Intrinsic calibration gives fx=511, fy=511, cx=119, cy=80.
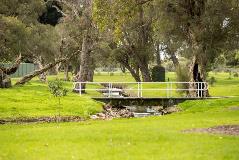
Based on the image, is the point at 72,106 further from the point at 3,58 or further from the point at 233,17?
the point at 3,58

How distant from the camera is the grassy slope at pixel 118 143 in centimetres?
1661

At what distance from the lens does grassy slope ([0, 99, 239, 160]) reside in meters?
16.6

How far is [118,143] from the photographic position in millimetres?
19125

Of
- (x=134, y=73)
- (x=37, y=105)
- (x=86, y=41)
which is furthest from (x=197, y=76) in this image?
(x=134, y=73)

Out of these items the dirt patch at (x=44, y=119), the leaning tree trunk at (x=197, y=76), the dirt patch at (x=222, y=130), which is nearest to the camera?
the dirt patch at (x=222, y=130)

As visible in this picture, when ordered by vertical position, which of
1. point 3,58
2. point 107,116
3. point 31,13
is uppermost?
point 31,13

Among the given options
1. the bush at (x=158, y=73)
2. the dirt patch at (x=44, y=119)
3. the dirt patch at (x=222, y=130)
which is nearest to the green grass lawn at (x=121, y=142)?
the dirt patch at (x=44, y=119)

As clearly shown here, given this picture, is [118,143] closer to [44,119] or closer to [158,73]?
[44,119]

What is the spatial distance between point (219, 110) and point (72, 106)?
10.0 m

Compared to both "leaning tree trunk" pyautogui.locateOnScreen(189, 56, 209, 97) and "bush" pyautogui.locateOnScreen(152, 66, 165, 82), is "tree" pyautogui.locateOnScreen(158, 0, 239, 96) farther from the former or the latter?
"bush" pyautogui.locateOnScreen(152, 66, 165, 82)

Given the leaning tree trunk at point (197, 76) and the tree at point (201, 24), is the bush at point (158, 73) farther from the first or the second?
the tree at point (201, 24)

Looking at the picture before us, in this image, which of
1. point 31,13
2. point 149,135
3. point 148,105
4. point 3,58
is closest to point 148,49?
point 31,13

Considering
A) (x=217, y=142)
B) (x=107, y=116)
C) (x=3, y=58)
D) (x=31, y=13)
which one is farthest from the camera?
(x=31, y=13)

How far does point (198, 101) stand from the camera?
131 ft
